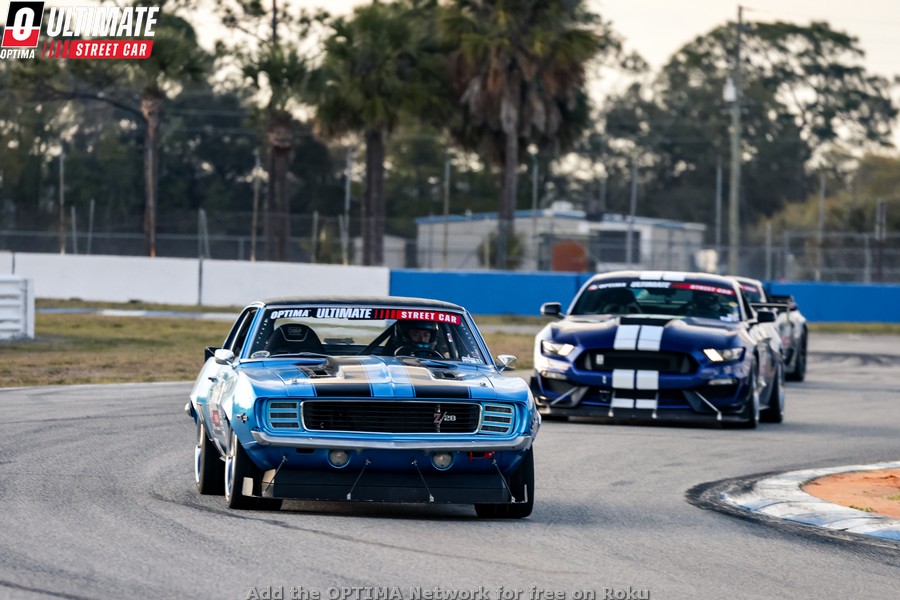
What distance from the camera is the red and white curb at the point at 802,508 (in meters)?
8.96

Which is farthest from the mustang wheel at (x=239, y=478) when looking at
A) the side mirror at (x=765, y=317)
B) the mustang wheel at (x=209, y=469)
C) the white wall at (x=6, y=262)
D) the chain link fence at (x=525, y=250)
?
the white wall at (x=6, y=262)

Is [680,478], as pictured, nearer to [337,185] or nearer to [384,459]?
[384,459]

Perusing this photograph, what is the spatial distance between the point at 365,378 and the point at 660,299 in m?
7.89

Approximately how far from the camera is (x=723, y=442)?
547 inches

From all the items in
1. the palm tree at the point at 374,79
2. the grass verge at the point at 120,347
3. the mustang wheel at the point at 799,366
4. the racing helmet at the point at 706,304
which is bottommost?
the grass verge at the point at 120,347

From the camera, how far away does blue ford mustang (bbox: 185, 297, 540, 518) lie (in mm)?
8312

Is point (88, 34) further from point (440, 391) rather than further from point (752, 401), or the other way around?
point (440, 391)

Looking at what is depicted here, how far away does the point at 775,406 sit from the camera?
15.9 m

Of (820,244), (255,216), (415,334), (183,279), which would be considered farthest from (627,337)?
(820,244)

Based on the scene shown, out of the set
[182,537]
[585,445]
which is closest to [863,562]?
[182,537]

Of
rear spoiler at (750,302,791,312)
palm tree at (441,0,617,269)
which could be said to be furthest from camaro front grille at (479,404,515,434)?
palm tree at (441,0,617,269)

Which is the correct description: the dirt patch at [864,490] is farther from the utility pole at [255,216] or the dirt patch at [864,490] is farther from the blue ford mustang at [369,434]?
the utility pole at [255,216]

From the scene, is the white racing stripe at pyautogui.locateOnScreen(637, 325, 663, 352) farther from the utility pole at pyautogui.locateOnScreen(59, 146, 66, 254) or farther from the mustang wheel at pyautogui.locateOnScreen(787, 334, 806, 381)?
the utility pole at pyautogui.locateOnScreen(59, 146, 66, 254)

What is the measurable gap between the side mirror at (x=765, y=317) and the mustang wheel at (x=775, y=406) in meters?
0.52
